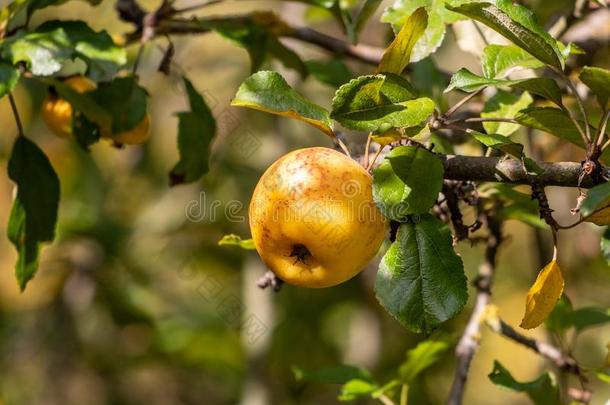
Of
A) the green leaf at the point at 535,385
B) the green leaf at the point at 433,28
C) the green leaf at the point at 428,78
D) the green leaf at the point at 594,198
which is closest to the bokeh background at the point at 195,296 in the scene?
the green leaf at the point at 428,78

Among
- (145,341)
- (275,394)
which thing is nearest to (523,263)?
(275,394)

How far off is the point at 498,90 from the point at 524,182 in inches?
16.8

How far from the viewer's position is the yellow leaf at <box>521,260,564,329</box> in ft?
3.37

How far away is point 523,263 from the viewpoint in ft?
11.3

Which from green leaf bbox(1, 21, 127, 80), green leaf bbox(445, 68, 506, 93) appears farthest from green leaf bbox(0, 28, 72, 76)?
green leaf bbox(445, 68, 506, 93)

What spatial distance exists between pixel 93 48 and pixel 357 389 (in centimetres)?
79

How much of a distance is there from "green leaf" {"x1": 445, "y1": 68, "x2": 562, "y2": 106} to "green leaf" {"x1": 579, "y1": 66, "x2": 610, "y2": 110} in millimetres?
62

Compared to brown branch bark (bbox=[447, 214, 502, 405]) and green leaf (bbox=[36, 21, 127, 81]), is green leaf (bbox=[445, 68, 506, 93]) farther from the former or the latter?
green leaf (bbox=[36, 21, 127, 81])

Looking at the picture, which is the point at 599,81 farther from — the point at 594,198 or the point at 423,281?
the point at 423,281

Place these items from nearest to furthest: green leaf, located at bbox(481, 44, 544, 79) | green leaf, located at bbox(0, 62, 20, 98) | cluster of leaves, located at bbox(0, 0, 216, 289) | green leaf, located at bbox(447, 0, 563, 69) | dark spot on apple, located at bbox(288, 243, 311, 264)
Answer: green leaf, located at bbox(447, 0, 563, 69) < dark spot on apple, located at bbox(288, 243, 311, 264) < green leaf, located at bbox(481, 44, 544, 79) < green leaf, located at bbox(0, 62, 20, 98) < cluster of leaves, located at bbox(0, 0, 216, 289)

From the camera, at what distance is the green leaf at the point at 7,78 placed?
127cm

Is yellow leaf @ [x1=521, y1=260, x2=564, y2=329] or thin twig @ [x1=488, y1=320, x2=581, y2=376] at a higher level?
yellow leaf @ [x1=521, y1=260, x2=564, y2=329]

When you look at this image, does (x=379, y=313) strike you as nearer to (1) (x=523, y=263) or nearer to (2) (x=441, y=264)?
(1) (x=523, y=263)

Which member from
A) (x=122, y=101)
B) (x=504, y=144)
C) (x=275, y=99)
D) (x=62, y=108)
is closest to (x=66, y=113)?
(x=62, y=108)
